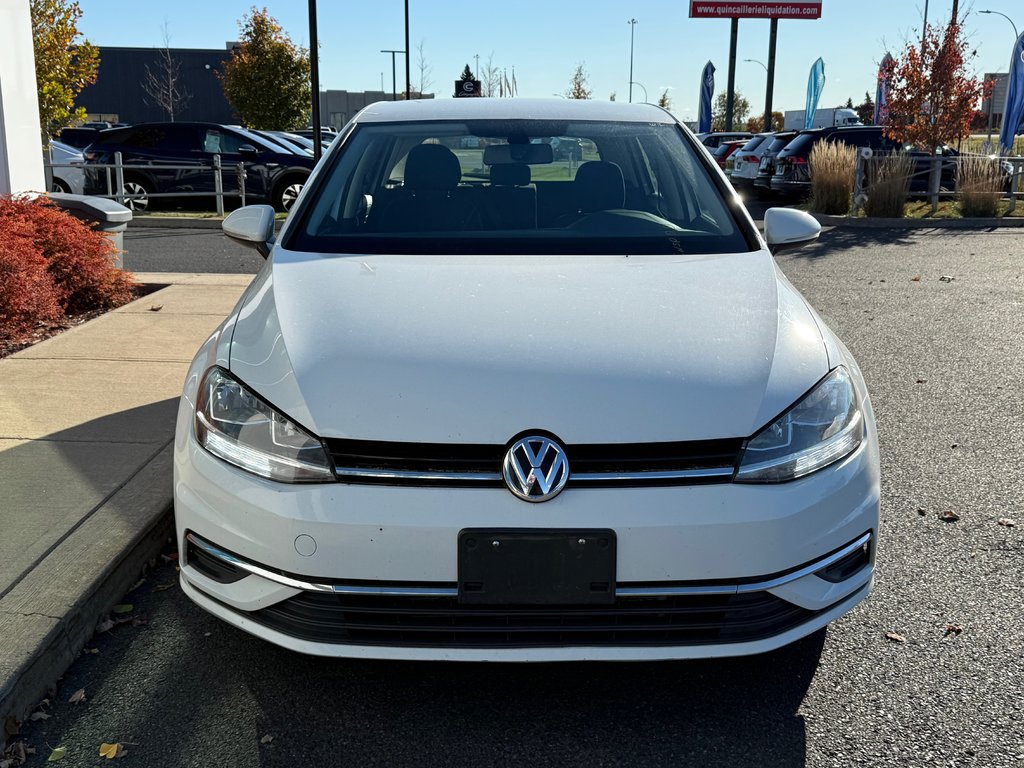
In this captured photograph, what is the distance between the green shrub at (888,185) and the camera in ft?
51.2

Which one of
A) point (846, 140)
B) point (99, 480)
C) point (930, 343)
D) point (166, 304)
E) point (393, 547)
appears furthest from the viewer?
point (846, 140)

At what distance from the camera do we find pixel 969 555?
11.8 ft

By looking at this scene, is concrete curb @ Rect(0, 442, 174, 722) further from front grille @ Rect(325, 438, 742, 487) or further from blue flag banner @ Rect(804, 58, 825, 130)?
blue flag banner @ Rect(804, 58, 825, 130)

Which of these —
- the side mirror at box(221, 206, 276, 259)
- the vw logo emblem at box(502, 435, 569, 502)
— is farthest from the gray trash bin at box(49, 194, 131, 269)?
the vw logo emblem at box(502, 435, 569, 502)

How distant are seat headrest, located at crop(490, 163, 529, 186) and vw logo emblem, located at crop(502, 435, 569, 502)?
182 centimetres

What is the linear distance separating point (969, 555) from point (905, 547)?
21cm

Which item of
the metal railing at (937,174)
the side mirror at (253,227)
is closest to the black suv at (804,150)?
the metal railing at (937,174)

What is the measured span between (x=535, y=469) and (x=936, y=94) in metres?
18.6

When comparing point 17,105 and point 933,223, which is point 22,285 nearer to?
point 17,105

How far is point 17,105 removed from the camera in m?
8.51

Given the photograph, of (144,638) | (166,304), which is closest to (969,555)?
(144,638)

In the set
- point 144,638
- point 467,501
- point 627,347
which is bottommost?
point 144,638

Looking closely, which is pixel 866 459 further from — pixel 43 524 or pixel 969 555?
pixel 43 524

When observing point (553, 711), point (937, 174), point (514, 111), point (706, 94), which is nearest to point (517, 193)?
point (514, 111)
